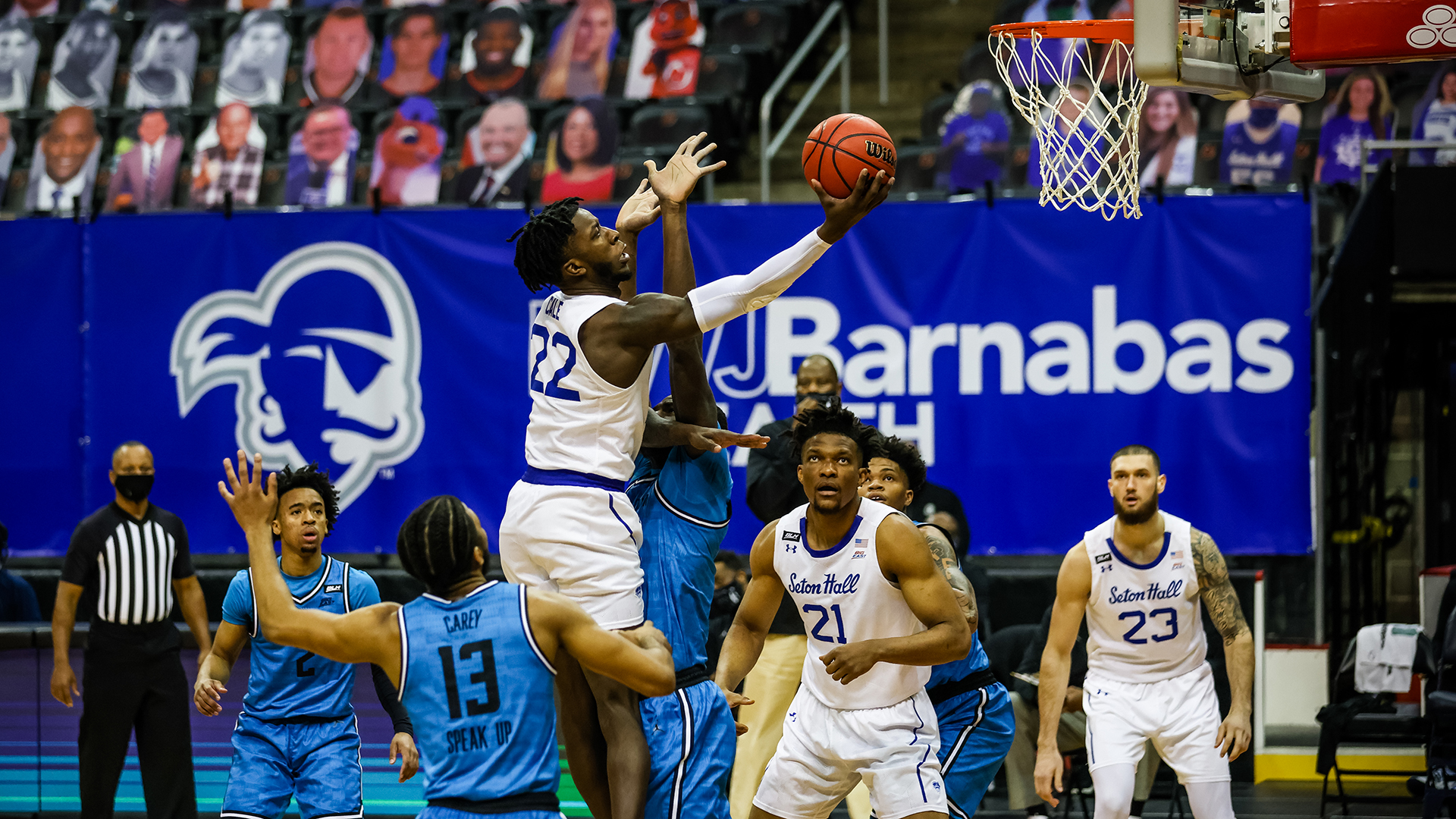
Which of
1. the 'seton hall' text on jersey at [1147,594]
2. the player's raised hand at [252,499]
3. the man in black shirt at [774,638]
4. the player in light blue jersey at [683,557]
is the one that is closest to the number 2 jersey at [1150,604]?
the 'seton hall' text on jersey at [1147,594]

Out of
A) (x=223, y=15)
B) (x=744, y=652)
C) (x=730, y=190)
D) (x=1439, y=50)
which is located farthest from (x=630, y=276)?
(x=223, y=15)

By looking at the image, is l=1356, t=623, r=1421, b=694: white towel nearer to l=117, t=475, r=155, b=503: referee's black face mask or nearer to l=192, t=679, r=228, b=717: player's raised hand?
l=192, t=679, r=228, b=717: player's raised hand

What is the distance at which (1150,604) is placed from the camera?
21.2 feet

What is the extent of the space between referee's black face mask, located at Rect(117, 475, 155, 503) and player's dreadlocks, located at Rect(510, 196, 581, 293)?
4.07 metres

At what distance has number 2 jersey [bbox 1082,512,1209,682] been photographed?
6457mm

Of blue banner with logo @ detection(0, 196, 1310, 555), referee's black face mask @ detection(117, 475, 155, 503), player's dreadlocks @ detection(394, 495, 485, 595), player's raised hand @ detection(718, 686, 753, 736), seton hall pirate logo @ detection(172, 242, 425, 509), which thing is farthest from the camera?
seton hall pirate logo @ detection(172, 242, 425, 509)

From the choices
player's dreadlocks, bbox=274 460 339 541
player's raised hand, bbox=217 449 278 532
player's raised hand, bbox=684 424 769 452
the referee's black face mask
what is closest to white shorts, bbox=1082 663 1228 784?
player's raised hand, bbox=684 424 769 452

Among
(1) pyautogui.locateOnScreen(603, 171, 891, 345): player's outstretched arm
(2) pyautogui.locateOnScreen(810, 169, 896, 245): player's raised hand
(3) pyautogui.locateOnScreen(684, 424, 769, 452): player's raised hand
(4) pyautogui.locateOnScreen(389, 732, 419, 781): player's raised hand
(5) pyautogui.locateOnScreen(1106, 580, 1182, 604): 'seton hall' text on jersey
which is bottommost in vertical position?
(4) pyautogui.locateOnScreen(389, 732, 419, 781): player's raised hand

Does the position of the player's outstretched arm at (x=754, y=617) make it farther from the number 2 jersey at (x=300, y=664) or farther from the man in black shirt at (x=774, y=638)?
the number 2 jersey at (x=300, y=664)

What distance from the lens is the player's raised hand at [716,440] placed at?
4617mm

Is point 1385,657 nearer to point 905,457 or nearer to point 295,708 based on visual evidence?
point 905,457

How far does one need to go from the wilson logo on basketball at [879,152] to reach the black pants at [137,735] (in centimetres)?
485

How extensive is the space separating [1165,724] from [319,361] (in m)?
5.97

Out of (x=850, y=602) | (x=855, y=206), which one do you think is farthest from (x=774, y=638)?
(x=855, y=206)
